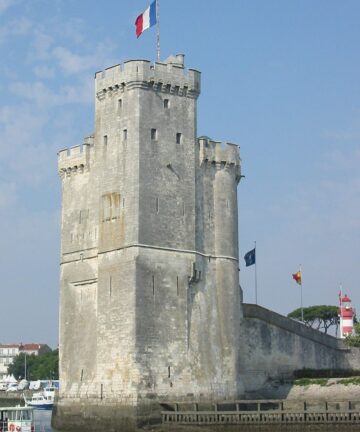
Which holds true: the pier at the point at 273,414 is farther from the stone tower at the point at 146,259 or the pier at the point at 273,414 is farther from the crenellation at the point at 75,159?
the crenellation at the point at 75,159

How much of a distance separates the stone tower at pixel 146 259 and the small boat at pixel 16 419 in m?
3.11

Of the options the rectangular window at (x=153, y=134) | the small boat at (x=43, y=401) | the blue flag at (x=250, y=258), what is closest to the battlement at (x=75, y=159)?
the rectangular window at (x=153, y=134)

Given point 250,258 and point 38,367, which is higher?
point 250,258

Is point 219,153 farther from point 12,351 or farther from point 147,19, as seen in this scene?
point 12,351

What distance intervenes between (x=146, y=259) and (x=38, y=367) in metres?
89.9

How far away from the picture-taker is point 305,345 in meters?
45.7

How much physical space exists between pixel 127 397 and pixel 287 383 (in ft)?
34.2

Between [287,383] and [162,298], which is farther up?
[162,298]

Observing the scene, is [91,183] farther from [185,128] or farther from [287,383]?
[287,383]

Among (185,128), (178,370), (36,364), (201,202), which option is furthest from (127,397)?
(36,364)

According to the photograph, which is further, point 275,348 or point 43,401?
point 43,401

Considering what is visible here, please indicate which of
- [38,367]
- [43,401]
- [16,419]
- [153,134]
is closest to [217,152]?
[153,134]

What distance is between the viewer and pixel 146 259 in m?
37.5

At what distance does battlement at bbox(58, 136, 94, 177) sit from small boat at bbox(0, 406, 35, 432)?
11597mm
